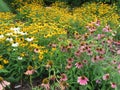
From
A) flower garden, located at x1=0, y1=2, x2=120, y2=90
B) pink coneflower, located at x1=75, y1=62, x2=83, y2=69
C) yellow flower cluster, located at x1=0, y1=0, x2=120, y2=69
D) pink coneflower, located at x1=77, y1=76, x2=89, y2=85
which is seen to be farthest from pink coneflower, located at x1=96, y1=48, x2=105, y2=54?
yellow flower cluster, located at x1=0, y1=0, x2=120, y2=69

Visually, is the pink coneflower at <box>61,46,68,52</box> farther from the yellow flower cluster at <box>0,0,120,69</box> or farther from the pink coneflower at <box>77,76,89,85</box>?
the pink coneflower at <box>77,76,89,85</box>

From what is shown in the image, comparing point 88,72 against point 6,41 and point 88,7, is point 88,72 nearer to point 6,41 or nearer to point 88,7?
point 6,41

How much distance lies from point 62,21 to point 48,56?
1786mm

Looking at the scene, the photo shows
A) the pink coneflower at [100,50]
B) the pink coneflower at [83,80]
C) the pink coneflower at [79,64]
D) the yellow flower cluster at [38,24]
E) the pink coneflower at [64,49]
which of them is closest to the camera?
the pink coneflower at [83,80]

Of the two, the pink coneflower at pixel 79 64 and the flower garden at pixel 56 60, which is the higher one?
the pink coneflower at pixel 79 64

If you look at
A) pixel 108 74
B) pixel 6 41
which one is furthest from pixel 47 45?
pixel 108 74

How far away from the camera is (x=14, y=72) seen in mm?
3980

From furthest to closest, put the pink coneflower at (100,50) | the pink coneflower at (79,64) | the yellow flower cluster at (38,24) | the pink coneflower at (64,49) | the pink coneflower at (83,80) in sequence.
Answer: the yellow flower cluster at (38,24) → the pink coneflower at (64,49) → the pink coneflower at (100,50) → the pink coneflower at (79,64) → the pink coneflower at (83,80)

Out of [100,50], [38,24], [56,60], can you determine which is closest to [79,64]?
[100,50]

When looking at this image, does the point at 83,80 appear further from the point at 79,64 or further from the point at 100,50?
the point at 100,50

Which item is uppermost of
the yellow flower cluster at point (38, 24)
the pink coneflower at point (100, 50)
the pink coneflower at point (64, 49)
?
the pink coneflower at point (100, 50)

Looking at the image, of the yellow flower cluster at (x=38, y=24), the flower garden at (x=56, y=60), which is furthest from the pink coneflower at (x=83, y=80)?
the yellow flower cluster at (x=38, y=24)

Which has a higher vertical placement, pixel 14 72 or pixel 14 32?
pixel 14 32

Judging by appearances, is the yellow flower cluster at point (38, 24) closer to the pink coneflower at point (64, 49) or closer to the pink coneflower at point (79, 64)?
the pink coneflower at point (64, 49)
